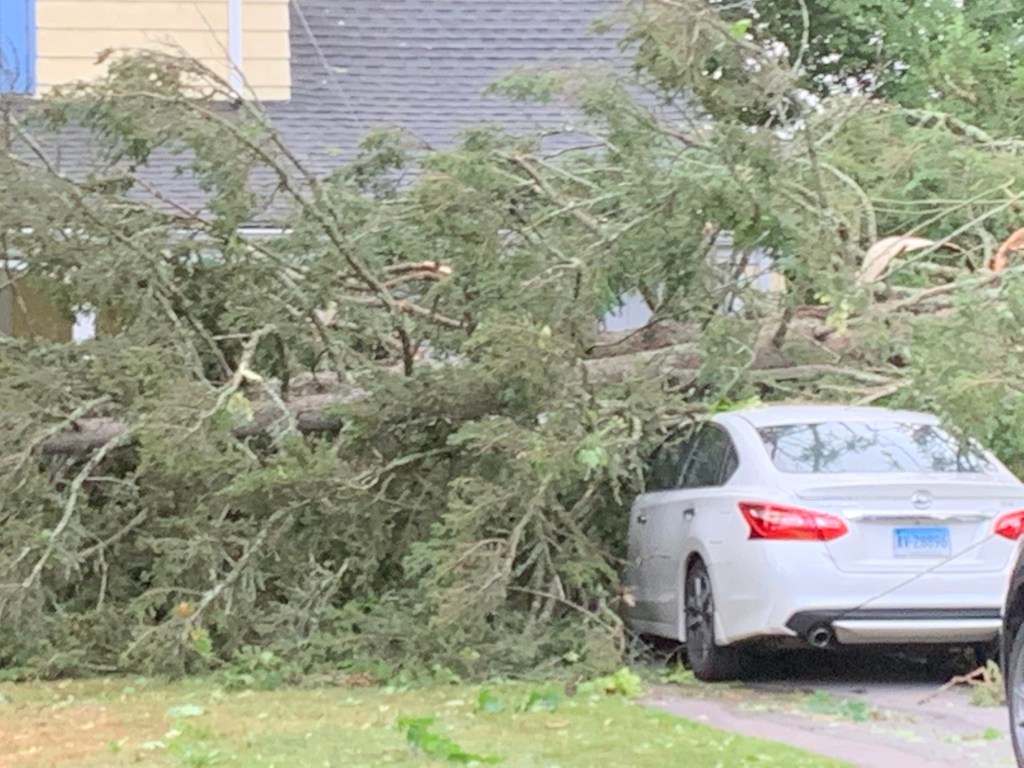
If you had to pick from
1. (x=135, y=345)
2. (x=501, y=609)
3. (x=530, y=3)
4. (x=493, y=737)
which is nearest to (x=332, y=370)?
(x=135, y=345)

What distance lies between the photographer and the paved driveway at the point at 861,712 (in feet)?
23.6

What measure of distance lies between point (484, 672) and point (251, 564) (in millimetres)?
1452

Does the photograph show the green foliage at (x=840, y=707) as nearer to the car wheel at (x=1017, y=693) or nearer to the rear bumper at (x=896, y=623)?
the rear bumper at (x=896, y=623)

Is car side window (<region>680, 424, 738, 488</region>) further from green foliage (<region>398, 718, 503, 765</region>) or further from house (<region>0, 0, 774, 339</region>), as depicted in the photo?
house (<region>0, 0, 774, 339</region>)

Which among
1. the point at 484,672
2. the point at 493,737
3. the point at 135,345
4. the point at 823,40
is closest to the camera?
the point at 493,737

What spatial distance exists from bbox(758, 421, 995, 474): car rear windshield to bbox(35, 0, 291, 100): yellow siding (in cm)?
896

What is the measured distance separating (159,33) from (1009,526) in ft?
34.8

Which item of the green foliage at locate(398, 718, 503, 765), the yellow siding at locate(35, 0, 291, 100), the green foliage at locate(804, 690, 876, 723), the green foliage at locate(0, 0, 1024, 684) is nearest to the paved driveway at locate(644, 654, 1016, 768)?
the green foliage at locate(804, 690, 876, 723)

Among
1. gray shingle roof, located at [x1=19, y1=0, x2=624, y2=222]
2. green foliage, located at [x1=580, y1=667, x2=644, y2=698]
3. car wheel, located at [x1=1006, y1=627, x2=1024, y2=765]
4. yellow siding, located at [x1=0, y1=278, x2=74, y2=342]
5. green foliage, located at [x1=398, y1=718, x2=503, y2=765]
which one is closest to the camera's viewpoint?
car wheel, located at [x1=1006, y1=627, x2=1024, y2=765]

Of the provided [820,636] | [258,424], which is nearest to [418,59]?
[258,424]

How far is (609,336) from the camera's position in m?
11.3

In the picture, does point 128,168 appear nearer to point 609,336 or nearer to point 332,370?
point 332,370

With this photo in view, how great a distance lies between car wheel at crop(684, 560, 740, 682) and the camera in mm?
9461

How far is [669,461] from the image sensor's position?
416 inches
